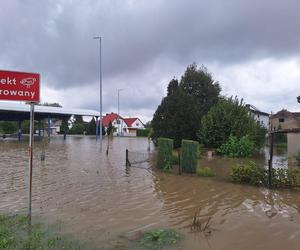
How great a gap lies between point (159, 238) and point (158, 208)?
9.15ft

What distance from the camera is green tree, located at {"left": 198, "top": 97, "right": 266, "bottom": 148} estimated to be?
27906 millimetres

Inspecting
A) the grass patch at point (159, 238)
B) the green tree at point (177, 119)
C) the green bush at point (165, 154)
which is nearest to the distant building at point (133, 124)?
the green tree at point (177, 119)

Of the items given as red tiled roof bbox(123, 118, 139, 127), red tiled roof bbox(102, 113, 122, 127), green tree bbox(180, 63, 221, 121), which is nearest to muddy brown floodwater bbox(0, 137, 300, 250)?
green tree bbox(180, 63, 221, 121)

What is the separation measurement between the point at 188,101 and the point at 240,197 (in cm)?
2255

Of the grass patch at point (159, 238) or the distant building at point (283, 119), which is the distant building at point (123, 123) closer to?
the distant building at point (283, 119)

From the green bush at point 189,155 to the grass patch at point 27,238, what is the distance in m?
9.27

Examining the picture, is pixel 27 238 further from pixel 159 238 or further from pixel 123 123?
pixel 123 123

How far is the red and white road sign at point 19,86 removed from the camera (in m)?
6.80

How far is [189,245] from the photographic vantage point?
618 centimetres

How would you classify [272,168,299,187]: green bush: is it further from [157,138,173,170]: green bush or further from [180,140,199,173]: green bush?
[157,138,173,170]: green bush

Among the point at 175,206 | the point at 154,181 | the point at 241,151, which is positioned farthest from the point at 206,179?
the point at 241,151

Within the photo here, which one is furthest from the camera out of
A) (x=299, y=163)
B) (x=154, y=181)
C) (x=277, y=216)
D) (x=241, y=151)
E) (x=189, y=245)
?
(x=241, y=151)

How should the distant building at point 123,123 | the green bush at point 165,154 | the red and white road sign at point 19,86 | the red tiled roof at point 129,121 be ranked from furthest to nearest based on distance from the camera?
the red tiled roof at point 129,121 → the distant building at point 123,123 → the green bush at point 165,154 → the red and white road sign at point 19,86

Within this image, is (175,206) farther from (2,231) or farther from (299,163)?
(299,163)
